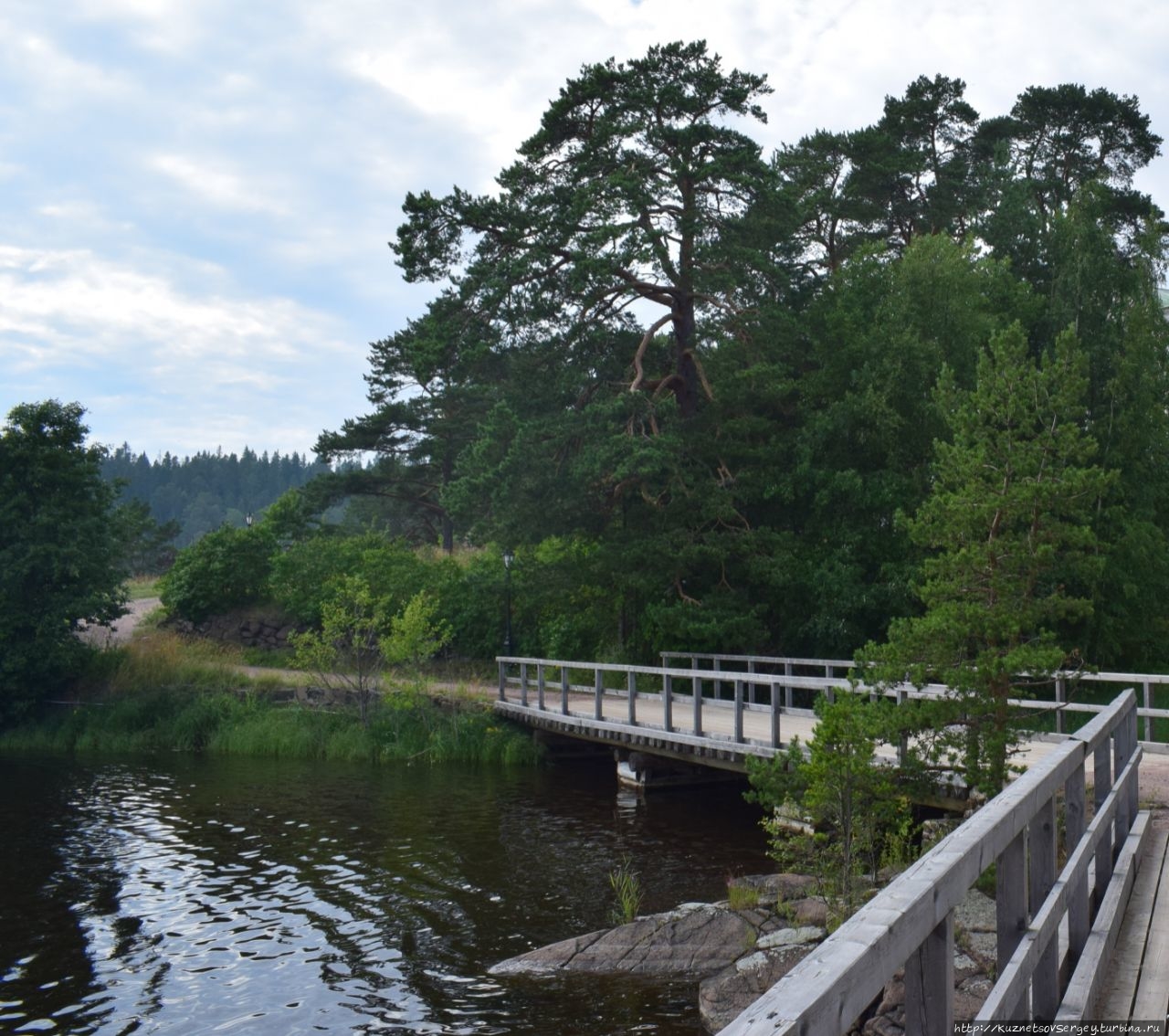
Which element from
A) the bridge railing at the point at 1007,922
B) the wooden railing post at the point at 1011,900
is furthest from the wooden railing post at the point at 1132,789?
the wooden railing post at the point at 1011,900

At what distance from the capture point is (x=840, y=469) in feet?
76.6

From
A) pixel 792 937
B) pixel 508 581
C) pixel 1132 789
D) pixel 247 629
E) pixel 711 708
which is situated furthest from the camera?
pixel 247 629

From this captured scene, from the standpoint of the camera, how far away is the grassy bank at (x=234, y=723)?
22.3 m

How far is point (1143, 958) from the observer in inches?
189

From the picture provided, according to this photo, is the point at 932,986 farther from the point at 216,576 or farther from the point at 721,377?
the point at 216,576

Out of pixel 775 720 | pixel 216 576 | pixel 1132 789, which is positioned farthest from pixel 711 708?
pixel 216 576

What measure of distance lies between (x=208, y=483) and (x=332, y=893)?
158964 mm

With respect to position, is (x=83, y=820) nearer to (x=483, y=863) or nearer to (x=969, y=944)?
(x=483, y=863)

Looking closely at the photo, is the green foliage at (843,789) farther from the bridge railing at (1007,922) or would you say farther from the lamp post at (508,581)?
the lamp post at (508,581)

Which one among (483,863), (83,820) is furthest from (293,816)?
(483,863)

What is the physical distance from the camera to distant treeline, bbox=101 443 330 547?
149m

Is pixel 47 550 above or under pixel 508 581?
above

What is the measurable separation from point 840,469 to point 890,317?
364 centimetres

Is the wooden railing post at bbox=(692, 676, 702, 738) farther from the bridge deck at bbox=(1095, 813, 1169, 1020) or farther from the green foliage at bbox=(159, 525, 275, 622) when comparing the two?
the green foliage at bbox=(159, 525, 275, 622)
